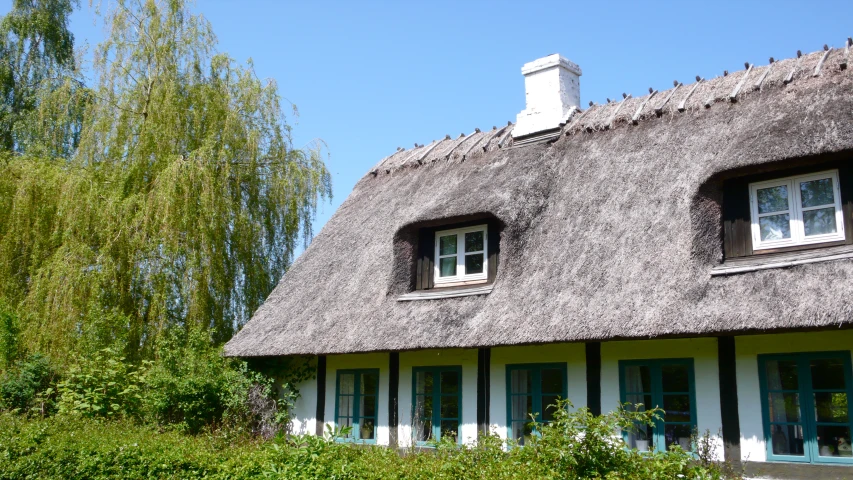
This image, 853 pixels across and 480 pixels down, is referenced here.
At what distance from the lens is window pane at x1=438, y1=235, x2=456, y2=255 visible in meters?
12.0

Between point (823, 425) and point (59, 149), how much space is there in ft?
47.7

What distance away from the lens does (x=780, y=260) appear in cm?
834

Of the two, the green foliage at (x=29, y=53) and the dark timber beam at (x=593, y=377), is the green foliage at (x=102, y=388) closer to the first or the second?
the dark timber beam at (x=593, y=377)

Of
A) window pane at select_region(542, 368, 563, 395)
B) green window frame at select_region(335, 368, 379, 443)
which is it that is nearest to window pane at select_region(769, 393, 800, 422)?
window pane at select_region(542, 368, 563, 395)

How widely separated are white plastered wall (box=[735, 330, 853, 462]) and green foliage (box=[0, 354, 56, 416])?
1087cm

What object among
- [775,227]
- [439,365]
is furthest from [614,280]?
[439,365]

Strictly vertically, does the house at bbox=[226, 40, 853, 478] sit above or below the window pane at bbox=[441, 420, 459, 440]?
above

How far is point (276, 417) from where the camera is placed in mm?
12742

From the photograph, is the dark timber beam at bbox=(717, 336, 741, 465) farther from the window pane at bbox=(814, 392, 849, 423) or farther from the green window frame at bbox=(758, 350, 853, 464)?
the window pane at bbox=(814, 392, 849, 423)

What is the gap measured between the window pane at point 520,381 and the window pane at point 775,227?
3.55 metres

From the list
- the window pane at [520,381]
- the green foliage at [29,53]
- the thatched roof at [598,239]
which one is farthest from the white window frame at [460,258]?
the green foliage at [29,53]

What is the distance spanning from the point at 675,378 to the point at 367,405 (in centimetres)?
504

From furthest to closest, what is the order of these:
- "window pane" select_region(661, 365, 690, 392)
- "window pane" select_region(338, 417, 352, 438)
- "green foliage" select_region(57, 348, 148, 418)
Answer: "green foliage" select_region(57, 348, 148, 418)
"window pane" select_region(338, 417, 352, 438)
"window pane" select_region(661, 365, 690, 392)

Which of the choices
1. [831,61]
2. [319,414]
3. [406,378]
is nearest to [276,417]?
[319,414]
